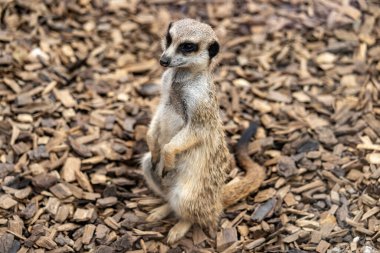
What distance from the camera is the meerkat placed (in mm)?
3777

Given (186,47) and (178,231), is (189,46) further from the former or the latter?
(178,231)

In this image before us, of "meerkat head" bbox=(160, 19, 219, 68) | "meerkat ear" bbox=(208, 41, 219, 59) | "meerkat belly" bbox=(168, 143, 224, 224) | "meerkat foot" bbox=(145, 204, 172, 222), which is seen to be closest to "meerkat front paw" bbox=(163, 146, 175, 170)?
"meerkat belly" bbox=(168, 143, 224, 224)

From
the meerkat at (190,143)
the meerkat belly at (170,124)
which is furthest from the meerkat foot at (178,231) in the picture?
the meerkat belly at (170,124)

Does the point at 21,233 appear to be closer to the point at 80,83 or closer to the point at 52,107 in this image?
the point at 52,107

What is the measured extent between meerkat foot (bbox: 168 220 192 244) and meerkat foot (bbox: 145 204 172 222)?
138 mm

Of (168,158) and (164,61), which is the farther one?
(168,158)

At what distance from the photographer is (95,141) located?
15.3 feet

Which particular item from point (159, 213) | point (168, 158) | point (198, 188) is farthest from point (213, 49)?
point (159, 213)

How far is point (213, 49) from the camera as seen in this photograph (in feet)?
12.6

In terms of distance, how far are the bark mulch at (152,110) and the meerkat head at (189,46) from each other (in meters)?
1.09

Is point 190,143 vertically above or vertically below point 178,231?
above

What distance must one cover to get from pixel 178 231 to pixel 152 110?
1.23 meters

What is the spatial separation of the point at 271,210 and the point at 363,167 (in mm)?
760

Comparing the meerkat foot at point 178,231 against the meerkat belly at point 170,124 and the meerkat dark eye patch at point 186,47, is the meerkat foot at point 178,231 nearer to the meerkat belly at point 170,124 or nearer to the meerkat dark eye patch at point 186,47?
the meerkat belly at point 170,124
